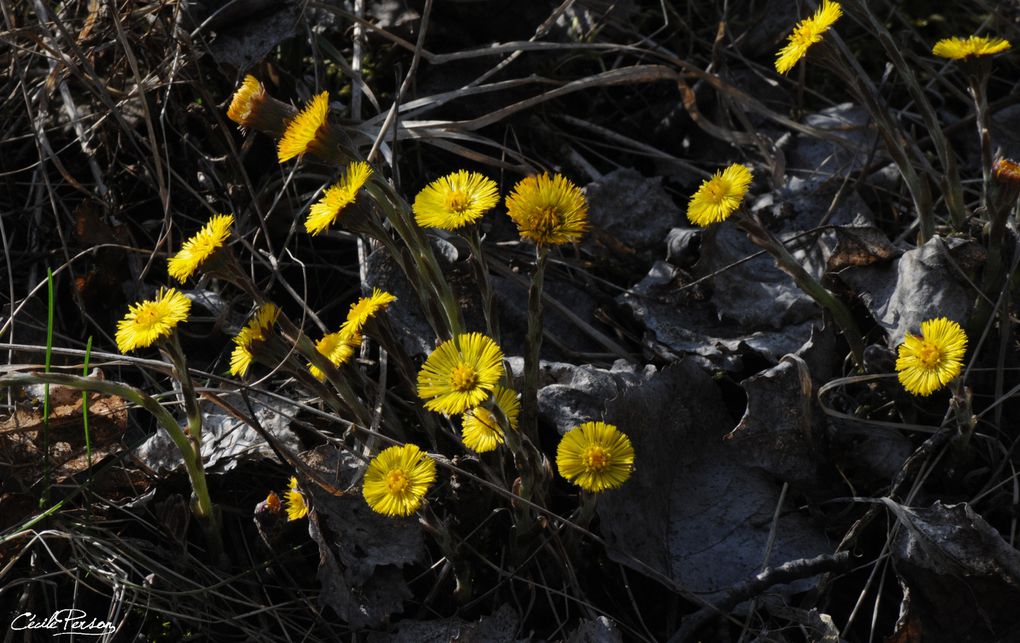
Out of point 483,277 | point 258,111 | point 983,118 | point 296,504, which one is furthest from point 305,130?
point 983,118

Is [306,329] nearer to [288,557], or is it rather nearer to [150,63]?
[288,557]

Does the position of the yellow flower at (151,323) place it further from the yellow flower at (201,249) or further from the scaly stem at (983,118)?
the scaly stem at (983,118)

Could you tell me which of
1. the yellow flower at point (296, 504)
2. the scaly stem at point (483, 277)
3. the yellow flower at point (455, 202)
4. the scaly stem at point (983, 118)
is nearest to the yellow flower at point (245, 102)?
the yellow flower at point (455, 202)

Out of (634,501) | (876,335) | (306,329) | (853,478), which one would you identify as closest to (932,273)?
(876,335)

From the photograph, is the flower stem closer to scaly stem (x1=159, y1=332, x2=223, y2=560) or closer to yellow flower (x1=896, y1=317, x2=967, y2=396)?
yellow flower (x1=896, y1=317, x2=967, y2=396)

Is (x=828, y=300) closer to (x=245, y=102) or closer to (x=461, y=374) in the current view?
(x=461, y=374)

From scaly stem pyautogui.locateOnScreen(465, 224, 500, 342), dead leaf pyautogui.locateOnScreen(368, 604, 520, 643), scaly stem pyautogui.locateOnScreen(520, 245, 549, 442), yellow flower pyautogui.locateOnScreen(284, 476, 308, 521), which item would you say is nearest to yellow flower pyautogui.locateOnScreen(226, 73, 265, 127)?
scaly stem pyautogui.locateOnScreen(465, 224, 500, 342)
